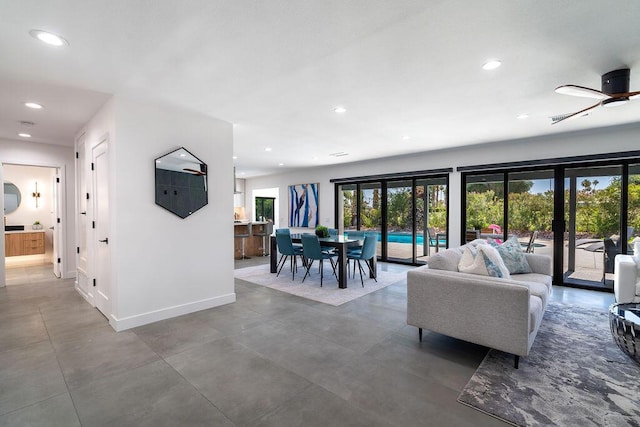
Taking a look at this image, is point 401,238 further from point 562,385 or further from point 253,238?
point 562,385

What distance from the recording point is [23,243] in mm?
7398

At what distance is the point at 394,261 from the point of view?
7.52 metres

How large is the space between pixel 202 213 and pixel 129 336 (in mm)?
1592

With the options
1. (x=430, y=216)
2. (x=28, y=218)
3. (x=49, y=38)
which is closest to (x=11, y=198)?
(x=28, y=218)

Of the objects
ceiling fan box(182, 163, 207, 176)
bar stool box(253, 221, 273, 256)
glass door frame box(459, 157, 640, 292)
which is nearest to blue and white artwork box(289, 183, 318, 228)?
bar stool box(253, 221, 273, 256)

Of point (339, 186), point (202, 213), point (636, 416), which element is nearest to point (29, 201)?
point (202, 213)

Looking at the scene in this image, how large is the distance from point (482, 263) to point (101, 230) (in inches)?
170

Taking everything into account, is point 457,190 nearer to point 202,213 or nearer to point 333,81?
point 333,81

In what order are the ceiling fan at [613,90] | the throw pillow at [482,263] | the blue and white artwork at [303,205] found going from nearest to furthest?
the ceiling fan at [613,90], the throw pillow at [482,263], the blue and white artwork at [303,205]

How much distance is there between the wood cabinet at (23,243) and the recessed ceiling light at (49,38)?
7640 mm

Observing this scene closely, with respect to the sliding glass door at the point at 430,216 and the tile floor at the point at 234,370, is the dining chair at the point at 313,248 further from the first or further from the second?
the sliding glass door at the point at 430,216

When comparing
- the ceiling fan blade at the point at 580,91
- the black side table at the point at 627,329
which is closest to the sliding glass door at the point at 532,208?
the black side table at the point at 627,329

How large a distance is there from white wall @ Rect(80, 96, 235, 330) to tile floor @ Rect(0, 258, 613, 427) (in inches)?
12.0

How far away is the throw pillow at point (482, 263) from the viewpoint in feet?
9.16
